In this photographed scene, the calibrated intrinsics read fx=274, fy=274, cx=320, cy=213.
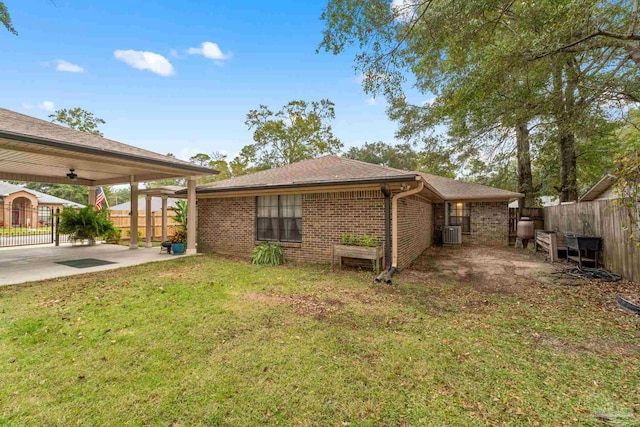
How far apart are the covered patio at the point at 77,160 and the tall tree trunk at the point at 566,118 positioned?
414 inches

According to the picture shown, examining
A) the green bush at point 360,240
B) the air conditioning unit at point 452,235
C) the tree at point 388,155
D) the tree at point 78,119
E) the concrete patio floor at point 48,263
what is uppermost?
the tree at point 78,119

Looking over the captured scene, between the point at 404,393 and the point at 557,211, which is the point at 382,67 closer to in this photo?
the point at 404,393

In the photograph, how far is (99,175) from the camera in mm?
11883

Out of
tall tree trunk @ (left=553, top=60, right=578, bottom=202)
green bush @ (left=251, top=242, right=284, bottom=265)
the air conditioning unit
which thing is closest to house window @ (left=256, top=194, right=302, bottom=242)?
green bush @ (left=251, top=242, right=284, bottom=265)

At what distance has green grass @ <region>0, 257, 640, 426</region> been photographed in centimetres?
212

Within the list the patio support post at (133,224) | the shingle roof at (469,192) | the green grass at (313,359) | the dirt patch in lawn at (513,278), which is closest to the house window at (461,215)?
the shingle roof at (469,192)

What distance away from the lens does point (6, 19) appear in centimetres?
407

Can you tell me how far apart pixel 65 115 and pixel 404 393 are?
3389 cm

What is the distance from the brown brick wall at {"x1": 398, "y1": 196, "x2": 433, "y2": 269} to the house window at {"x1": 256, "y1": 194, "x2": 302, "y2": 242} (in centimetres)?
298

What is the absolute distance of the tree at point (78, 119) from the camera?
24364mm

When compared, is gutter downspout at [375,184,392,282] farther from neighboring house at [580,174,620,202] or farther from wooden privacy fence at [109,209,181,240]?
wooden privacy fence at [109,209,181,240]

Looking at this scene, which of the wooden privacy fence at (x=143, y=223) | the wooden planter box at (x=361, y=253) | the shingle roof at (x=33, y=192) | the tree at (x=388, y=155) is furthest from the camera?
the tree at (x=388, y=155)

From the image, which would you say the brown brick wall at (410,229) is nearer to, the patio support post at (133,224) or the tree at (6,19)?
the tree at (6,19)

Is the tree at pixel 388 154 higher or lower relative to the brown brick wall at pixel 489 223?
higher
